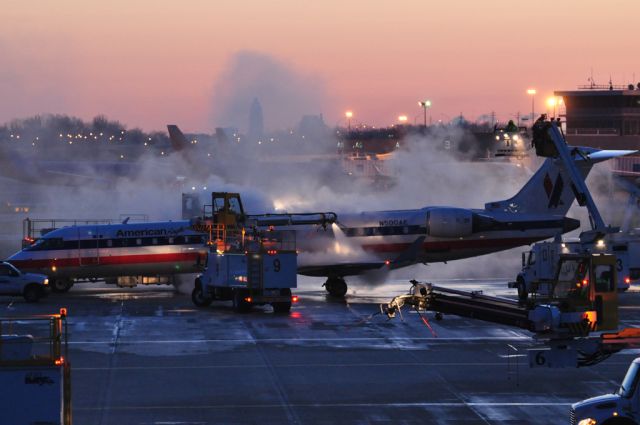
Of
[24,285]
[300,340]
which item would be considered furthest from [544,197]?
[24,285]

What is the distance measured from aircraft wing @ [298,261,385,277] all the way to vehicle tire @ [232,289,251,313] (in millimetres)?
6398

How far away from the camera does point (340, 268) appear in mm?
49281

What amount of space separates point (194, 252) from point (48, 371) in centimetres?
3224

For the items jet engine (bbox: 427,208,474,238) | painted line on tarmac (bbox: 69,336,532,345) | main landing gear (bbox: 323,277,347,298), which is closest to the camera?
painted line on tarmac (bbox: 69,336,532,345)

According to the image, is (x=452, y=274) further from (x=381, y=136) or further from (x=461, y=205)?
(x=381, y=136)

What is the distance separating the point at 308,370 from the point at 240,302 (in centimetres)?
1316

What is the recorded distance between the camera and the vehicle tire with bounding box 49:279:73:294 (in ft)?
172

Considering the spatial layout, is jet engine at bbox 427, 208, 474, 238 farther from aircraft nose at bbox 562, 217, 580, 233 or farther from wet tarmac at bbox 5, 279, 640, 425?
wet tarmac at bbox 5, 279, 640, 425

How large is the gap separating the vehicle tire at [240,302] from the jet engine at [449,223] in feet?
35.9

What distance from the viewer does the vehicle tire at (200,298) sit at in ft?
150

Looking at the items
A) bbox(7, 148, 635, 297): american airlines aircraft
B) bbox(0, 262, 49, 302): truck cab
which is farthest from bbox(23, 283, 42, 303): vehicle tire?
bbox(7, 148, 635, 297): american airlines aircraft

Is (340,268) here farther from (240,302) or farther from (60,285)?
(60,285)

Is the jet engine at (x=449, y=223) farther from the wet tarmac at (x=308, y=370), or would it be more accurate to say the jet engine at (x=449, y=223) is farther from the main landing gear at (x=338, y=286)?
the wet tarmac at (x=308, y=370)

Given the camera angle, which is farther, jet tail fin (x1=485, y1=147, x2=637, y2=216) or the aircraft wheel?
jet tail fin (x1=485, y1=147, x2=637, y2=216)
